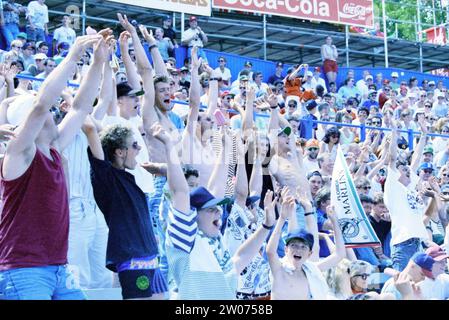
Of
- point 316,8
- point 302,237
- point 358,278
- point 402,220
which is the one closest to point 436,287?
point 358,278

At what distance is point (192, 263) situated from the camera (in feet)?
16.1

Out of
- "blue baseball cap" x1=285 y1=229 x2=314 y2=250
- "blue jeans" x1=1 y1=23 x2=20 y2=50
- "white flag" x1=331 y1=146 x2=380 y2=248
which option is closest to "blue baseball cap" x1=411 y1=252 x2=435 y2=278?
"white flag" x1=331 y1=146 x2=380 y2=248

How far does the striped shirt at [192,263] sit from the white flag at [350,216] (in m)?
2.86

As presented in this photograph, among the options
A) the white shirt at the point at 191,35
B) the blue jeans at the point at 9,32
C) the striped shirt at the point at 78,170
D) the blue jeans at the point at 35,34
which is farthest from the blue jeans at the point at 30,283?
the white shirt at the point at 191,35

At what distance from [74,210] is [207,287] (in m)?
1.33

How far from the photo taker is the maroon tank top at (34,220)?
13.4 ft

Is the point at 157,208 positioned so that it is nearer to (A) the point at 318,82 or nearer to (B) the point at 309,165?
(B) the point at 309,165

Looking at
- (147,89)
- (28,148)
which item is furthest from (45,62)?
(28,148)

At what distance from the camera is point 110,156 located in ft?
16.4

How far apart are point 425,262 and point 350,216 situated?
3.57 feet

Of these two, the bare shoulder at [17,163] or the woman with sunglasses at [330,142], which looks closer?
the bare shoulder at [17,163]

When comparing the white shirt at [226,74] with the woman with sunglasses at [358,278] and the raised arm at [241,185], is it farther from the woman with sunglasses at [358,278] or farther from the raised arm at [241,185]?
the woman with sunglasses at [358,278]

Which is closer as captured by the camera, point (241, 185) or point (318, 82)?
point (241, 185)
